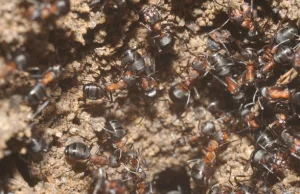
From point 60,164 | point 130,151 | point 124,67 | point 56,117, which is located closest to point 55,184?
point 60,164

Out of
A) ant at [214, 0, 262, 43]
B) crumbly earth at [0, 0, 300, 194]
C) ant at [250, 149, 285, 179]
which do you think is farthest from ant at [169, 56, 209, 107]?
ant at [250, 149, 285, 179]

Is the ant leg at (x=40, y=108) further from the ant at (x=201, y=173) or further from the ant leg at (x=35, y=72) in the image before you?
the ant at (x=201, y=173)

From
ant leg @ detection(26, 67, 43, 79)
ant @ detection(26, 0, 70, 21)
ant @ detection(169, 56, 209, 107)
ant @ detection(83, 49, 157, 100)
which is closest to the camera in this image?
ant @ detection(26, 0, 70, 21)

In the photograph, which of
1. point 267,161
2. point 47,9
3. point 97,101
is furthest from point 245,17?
point 47,9

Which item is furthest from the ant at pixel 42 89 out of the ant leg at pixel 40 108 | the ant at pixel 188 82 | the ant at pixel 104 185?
the ant at pixel 188 82

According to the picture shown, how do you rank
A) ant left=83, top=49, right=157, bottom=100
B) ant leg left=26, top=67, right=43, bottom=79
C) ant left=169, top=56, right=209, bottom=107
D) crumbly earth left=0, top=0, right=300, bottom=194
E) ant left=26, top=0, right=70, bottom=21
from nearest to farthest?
ant left=26, top=0, right=70, bottom=21
crumbly earth left=0, top=0, right=300, bottom=194
ant leg left=26, top=67, right=43, bottom=79
ant left=83, top=49, right=157, bottom=100
ant left=169, top=56, right=209, bottom=107

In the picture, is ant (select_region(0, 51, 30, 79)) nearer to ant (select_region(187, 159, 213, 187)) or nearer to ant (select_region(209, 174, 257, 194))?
ant (select_region(187, 159, 213, 187))

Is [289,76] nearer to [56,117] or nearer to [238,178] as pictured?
[238,178]
